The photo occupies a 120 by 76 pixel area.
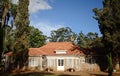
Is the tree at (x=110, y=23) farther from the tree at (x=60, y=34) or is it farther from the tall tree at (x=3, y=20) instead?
the tree at (x=60, y=34)

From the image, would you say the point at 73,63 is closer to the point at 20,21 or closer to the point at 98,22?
the point at 98,22

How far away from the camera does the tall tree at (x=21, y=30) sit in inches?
1854

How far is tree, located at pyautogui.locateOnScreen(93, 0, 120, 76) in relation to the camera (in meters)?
42.7

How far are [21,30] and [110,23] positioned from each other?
55.5ft

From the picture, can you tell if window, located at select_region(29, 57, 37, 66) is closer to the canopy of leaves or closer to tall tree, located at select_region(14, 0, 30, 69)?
tall tree, located at select_region(14, 0, 30, 69)

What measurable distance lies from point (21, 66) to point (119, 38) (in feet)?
66.7

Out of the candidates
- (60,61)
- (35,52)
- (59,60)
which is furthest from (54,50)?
(35,52)

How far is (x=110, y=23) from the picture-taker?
43.5 metres

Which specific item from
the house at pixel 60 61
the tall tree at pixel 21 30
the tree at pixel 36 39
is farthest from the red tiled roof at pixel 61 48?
the tree at pixel 36 39

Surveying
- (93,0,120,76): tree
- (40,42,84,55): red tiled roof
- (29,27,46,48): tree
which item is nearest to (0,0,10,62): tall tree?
(40,42,84,55): red tiled roof

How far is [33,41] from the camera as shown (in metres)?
77.2

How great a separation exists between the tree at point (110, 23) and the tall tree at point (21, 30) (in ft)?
44.3

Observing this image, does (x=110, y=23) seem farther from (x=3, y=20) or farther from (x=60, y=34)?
(x=60, y=34)

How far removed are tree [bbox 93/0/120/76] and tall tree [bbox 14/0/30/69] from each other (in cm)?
1349
